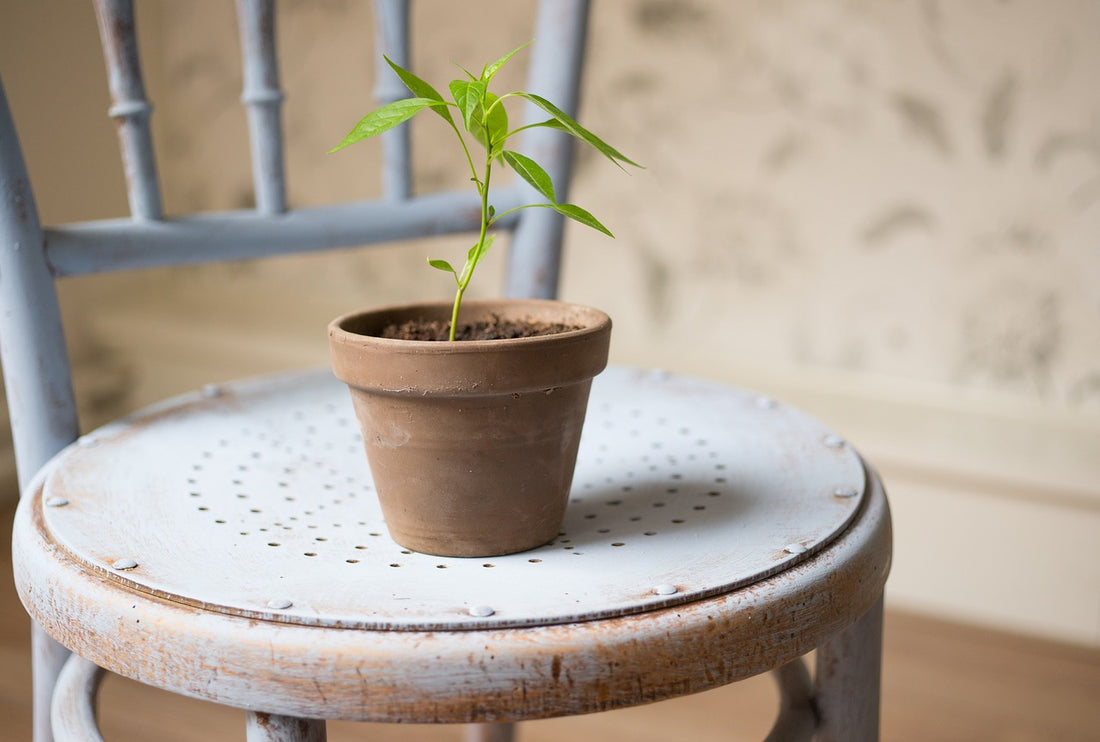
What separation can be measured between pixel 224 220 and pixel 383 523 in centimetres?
27

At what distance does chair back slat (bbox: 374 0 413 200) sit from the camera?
764 millimetres

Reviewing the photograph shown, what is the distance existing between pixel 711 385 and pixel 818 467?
19 cm

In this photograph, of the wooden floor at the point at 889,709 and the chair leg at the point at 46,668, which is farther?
the wooden floor at the point at 889,709

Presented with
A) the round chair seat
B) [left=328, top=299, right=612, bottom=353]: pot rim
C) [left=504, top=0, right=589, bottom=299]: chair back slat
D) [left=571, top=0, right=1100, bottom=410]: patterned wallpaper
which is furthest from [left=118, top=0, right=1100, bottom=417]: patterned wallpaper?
[left=328, top=299, right=612, bottom=353]: pot rim

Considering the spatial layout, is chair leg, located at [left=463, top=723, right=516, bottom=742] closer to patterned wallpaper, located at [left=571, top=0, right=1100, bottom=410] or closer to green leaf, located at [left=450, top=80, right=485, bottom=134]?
green leaf, located at [left=450, top=80, right=485, bottom=134]

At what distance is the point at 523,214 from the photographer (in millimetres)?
816

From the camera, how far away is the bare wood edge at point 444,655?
38 cm

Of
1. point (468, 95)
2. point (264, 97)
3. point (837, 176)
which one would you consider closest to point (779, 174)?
point (837, 176)

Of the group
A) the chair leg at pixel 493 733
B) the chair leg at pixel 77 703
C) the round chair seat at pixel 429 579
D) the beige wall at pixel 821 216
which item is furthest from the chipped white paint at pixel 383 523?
the beige wall at pixel 821 216

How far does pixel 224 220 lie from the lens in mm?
680

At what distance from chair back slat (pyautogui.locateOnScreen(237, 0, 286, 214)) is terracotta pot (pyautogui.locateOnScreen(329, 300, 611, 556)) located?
0.91 ft

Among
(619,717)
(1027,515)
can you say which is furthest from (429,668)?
(1027,515)

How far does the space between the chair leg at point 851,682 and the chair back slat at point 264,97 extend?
1.45ft

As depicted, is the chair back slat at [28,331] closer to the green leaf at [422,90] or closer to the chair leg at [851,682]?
the green leaf at [422,90]
